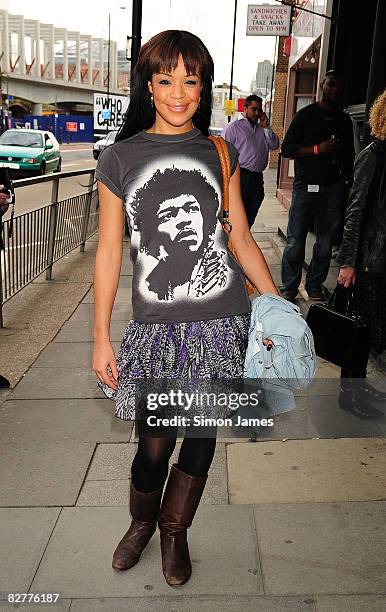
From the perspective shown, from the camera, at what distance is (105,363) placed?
2.47 meters

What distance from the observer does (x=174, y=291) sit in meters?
2.36

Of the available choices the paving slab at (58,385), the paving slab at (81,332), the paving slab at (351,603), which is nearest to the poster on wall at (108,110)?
the paving slab at (81,332)

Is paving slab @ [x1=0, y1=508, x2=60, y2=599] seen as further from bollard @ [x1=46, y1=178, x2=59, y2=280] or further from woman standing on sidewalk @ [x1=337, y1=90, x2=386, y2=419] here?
bollard @ [x1=46, y1=178, x2=59, y2=280]

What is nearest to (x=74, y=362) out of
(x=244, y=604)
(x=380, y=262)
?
(x=380, y=262)

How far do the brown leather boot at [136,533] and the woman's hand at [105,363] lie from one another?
0.48 metres

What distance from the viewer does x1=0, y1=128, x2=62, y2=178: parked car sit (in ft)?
82.1

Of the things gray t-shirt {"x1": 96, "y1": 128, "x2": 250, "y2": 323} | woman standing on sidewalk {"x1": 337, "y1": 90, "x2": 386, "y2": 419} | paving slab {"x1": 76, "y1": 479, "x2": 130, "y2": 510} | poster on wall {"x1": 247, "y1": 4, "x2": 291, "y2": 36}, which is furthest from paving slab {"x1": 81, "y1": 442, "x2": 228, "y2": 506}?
poster on wall {"x1": 247, "y1": 4, "x2": 291, "y2": 36}

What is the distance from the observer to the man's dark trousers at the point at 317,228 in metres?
6.55

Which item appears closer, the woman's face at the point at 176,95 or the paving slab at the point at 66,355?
the woman's face at the point at 176,95

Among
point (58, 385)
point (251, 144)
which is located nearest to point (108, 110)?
point (251, 144)

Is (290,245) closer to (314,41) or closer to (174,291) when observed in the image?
(174,291)

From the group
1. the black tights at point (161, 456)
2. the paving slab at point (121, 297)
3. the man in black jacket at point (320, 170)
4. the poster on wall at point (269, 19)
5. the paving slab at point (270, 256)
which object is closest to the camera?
the black tights at point (161, 456)

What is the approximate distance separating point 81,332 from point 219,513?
11.0 feet

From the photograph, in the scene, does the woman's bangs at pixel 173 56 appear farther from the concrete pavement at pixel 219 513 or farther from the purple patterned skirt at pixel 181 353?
the concrete pavement at pixel 219 513
